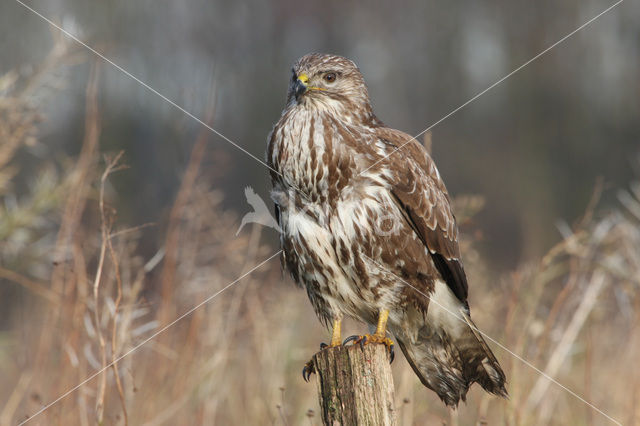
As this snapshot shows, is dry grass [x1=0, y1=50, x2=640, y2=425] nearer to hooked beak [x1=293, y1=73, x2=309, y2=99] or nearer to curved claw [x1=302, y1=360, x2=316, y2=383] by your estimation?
curved claw [x1=302, y1=360, x2=316, y2=383]

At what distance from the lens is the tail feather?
3303 millimetres

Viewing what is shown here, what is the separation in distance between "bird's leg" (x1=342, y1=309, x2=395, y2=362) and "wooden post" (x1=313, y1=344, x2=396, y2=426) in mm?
125

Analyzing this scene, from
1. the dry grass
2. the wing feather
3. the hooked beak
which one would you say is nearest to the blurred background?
the dry grass

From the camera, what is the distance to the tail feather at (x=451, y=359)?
130 inches

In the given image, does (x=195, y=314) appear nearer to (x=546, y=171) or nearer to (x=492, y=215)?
(x=492, y=215)

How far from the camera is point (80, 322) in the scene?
128 inches

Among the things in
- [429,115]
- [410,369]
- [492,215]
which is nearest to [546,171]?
[492,215]

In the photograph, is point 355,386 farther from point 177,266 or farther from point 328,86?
point 177,266

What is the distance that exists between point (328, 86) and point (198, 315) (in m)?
1.23

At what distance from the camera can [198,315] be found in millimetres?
3543

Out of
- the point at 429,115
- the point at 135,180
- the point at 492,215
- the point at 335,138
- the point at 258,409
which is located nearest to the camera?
the point at 335,138

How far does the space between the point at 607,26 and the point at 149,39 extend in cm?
1174

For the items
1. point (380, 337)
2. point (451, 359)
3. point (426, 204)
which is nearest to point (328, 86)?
point (426, 204)

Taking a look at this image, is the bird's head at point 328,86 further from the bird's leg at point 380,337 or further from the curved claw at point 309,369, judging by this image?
the curved claw at point 309,369
